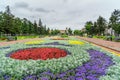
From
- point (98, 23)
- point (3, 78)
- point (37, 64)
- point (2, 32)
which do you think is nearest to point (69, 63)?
point (37, 64)

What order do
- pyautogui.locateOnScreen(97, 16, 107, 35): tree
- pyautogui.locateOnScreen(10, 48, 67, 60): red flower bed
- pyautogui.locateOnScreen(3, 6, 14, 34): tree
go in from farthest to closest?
pyautogui.locateOnScreen(97, 16, 107, 35): tree, pyautogui.locateOnScreen(3, 6, 14, 34): tree, pyautogui.locateOnScreen(10, 48, 67, 60): red flower bed

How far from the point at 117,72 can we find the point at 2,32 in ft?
170

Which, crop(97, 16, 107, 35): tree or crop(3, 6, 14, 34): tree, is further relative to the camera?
crop(97, 16, 107, 35): tree

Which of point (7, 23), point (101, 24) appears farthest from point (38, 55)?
point (101, 24)

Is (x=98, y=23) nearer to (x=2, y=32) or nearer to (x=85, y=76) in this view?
(x=2, y=32)

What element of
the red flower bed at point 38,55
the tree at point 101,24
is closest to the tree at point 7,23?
the tree at point 101,24

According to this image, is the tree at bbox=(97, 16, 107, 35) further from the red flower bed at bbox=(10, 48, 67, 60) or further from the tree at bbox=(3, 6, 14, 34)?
the red flower bed at bbox=(10, 48, 67, 60)

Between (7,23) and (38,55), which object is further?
(7,23)

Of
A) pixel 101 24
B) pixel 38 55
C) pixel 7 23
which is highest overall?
pixel 101 24

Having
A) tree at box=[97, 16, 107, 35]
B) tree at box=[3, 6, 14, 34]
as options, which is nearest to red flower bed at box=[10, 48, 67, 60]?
tree at box=[3, 6, 14, 34]


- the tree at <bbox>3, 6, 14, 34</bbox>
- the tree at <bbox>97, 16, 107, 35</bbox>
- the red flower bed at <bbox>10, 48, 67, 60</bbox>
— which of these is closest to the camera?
the red flower bed at <bbox>10, 48, 67, 60</bbox>

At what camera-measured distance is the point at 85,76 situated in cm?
533

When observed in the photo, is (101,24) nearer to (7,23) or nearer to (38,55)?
(7,23)

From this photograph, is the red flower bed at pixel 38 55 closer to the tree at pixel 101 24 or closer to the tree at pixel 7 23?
the tree at pixel 7 23
